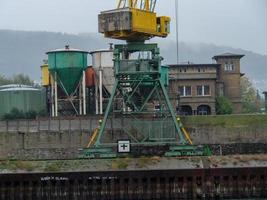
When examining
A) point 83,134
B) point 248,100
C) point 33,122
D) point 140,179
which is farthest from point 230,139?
point 248,100

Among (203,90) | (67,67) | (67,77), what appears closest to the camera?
(67,67)

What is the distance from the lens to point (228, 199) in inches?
1766

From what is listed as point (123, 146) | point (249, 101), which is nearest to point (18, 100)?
point (123, 146)

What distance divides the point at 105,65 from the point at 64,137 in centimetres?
1495

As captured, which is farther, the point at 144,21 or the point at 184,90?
the point at 184,90

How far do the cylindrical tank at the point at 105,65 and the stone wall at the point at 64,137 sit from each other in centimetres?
1123

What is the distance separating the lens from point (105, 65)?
79250 millimetres

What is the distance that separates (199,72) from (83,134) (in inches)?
1361

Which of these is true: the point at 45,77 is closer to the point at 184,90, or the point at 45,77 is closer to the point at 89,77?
the point at 89,77

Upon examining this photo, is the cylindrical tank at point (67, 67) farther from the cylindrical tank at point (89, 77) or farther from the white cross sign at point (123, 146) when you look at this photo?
the white cross sign at point (123, 146)

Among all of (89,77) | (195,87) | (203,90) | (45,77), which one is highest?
(45,77)

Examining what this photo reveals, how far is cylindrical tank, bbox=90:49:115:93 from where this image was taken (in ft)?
257

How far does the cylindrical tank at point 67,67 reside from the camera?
246 ft

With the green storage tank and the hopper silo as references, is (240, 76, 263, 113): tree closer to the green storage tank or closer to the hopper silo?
the hopper silo
